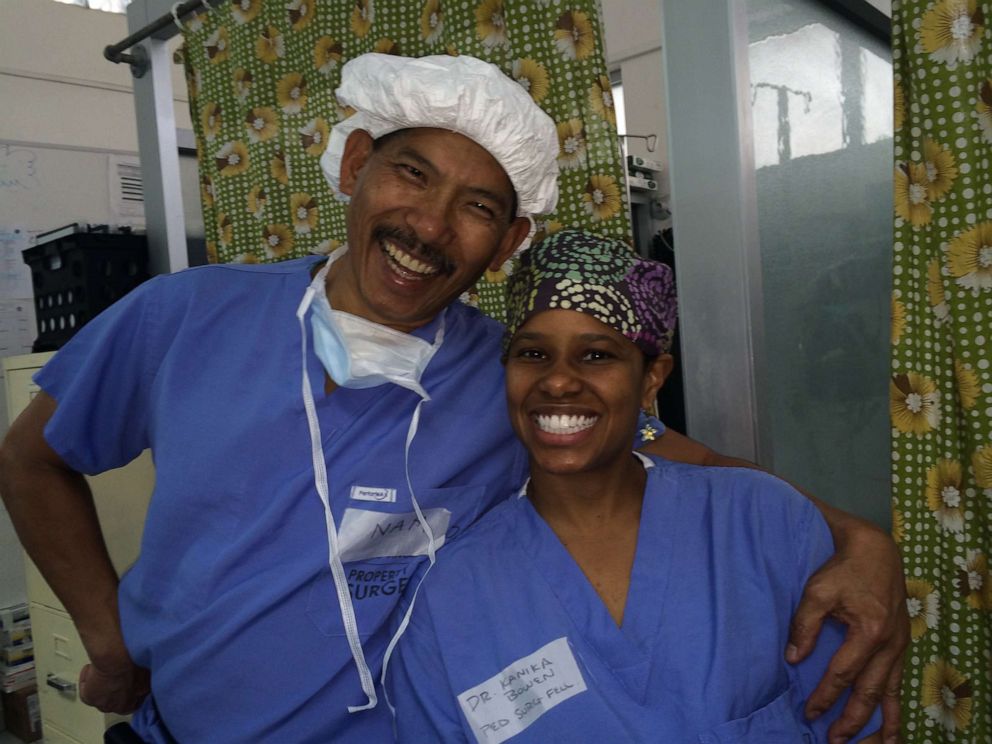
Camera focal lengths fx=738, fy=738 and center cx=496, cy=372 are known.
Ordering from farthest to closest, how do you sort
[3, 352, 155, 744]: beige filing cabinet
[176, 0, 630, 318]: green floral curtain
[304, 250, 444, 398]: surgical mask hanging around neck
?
[3, 352, 155, 744]: beige filing cabinet → [176, 0, 630, 318]: green floral curtain → [304, 250, 444, 398]: surgical mask hanging around neck

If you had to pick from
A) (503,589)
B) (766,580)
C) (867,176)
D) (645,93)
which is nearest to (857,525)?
(766,580)

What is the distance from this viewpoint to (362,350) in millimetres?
1127

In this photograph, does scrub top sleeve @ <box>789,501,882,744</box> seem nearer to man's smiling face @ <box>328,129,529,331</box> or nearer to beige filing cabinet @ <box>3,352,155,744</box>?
man's smiling face @ <box>328,129,529,331</box>

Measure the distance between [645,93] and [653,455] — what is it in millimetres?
3332

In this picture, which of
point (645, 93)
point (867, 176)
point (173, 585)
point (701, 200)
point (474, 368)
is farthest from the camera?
point (645, 93)

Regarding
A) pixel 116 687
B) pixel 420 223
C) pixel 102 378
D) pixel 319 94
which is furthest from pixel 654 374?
pixel 319 94

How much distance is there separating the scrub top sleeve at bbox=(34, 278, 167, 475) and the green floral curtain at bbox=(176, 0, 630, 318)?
0.72 meters

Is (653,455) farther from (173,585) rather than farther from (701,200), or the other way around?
(173,585)

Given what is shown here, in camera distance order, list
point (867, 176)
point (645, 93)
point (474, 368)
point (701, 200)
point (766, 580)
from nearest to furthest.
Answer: point (766, 580), point (474, 368), point (701, 200), point (867, 176), point (645, 93)

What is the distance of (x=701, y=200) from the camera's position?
136 centimetres

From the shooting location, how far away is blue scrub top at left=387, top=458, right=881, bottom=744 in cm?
89

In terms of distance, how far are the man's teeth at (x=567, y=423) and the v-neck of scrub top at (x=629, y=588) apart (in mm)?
150

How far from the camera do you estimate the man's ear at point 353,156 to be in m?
1.20

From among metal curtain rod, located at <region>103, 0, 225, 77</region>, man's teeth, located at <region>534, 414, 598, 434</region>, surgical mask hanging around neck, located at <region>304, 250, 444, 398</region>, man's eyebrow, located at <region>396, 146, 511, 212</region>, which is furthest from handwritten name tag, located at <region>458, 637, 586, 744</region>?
metal curtain rod, located at <region>103, 0, 225, 77</region>
